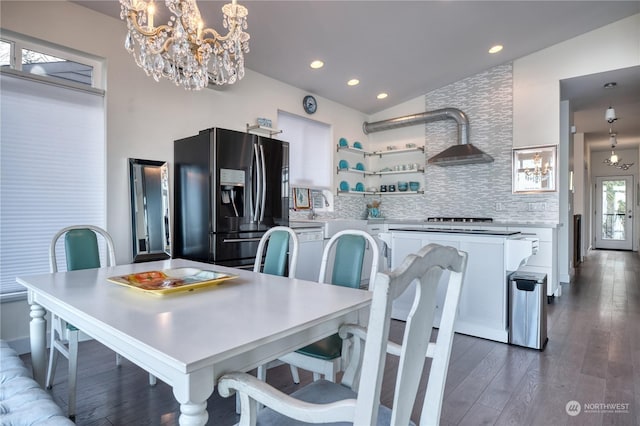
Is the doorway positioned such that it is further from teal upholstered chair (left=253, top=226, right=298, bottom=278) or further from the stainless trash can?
teal upholstered chair (left=253, top=226, right=298, bottom=278)

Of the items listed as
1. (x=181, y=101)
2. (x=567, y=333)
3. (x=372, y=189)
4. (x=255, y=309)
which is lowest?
(x=567, y=333)

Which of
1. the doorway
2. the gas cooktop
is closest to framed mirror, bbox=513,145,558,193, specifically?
the gas cooktop

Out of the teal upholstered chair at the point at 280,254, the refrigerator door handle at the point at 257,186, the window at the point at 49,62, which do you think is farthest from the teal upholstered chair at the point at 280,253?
the window at the point at 49,62

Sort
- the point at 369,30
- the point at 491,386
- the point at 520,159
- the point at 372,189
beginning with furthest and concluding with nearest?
1. the point at 372,189
2. the point at 520,159
3. the point at 369,30
4. the point at 491,386

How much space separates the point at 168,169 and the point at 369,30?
2.60 meters

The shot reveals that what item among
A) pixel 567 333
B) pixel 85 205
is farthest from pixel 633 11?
pixel 85 205

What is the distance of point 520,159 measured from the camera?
4.84m

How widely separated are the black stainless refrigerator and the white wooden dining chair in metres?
2.27

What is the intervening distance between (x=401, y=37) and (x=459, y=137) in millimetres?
1980

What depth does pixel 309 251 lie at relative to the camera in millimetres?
4191

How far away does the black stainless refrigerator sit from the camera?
10.4ft

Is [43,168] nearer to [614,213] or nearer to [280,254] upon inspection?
[280,254]

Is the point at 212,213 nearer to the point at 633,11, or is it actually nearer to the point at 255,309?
the point at 255,309

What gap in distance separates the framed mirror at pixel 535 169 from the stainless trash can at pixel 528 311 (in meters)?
2.24
